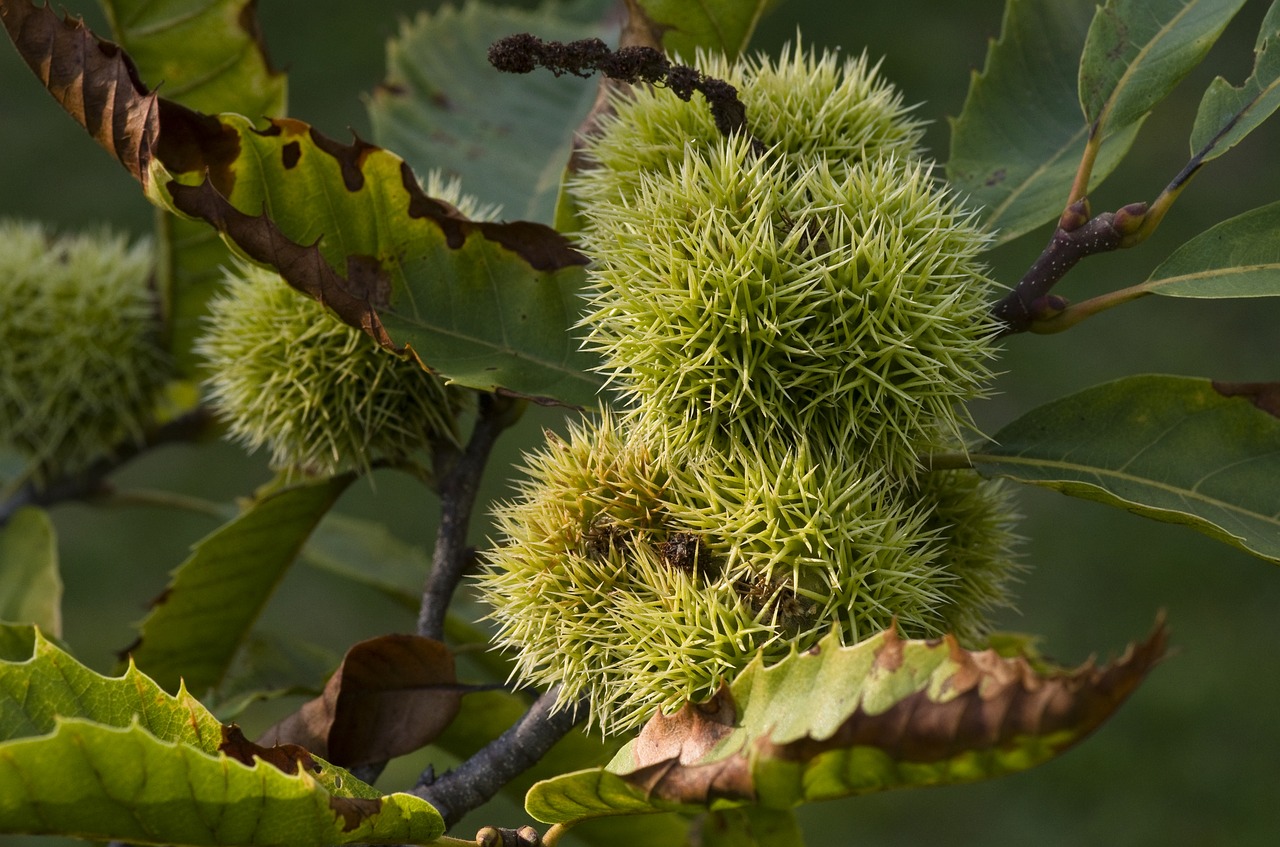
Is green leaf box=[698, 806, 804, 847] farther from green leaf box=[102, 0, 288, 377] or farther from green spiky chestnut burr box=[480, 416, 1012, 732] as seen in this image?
green leaf box=[102, 0, 288, 377]

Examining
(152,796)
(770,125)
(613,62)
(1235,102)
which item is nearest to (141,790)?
(152,796)

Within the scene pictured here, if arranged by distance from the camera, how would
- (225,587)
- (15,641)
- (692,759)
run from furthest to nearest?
(225,587), (15,641), (692,759)

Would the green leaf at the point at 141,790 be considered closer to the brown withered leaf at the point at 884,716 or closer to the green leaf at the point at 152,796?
the green leaf at the point at 152,796

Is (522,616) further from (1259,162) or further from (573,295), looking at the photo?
(1259,162)

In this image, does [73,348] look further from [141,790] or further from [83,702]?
[141,790]

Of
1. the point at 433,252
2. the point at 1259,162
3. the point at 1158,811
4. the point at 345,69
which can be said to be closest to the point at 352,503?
the point at 345,69

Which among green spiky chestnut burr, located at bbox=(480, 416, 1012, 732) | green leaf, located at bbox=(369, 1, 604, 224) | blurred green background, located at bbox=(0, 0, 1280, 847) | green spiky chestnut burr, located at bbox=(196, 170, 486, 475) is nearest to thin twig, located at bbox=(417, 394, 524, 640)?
green spiky chestnut burr, located at bbox=(196, 170, 486, 475)

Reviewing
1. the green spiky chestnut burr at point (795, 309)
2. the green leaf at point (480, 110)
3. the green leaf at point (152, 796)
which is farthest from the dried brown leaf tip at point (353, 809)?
the green leaf at point (480, 110)

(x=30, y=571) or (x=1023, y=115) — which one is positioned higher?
(x=1023, y=115)

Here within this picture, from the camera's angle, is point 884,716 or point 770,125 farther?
point 770,125
